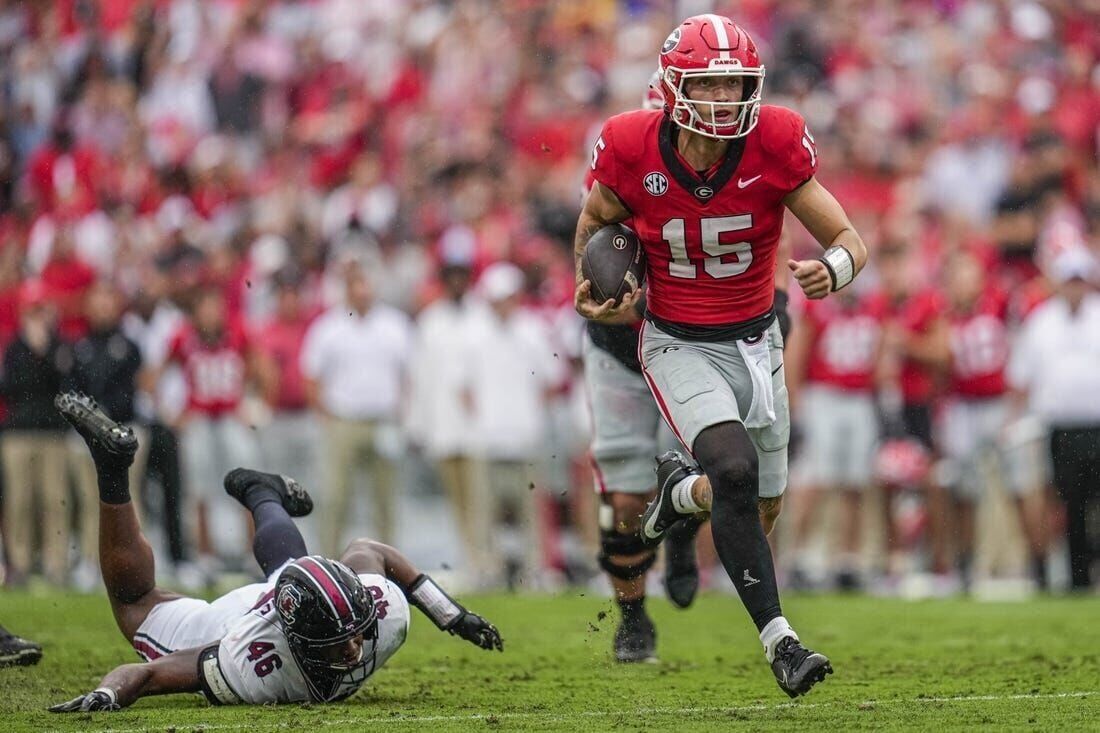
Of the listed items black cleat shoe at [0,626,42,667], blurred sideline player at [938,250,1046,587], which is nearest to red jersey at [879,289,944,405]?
blurred sideline player at [938,250,1046,587]

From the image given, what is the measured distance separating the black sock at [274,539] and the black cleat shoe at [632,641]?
176cm

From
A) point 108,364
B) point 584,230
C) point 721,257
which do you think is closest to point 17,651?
point 584,230

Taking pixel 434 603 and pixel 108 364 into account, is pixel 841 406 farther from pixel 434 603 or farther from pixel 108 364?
pixel 434 603

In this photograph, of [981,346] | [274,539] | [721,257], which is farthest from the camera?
[981,346]

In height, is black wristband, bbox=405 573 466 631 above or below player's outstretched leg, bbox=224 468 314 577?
below

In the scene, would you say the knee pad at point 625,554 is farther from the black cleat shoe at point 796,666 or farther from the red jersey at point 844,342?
the red jersey at point 844,342

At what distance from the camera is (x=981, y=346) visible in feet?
42.8

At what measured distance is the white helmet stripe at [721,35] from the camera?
21.2 feet

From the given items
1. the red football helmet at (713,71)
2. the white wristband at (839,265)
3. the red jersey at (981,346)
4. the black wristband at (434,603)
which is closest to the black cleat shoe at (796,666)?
the white wristband at (839,265)

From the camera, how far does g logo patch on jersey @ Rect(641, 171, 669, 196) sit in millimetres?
6613

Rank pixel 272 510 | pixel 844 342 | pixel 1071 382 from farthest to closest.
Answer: pixel 844 342 → pixel 1071 382 → pixel 272 510

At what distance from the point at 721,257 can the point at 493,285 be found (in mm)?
6906

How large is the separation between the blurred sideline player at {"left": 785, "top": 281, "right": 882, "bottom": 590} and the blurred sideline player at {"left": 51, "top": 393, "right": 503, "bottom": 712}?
6548 millimetres

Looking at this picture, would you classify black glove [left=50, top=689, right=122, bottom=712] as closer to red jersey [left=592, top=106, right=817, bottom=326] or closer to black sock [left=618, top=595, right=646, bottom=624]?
red jersey [left=592, top=106, right=817, bottom=326]
